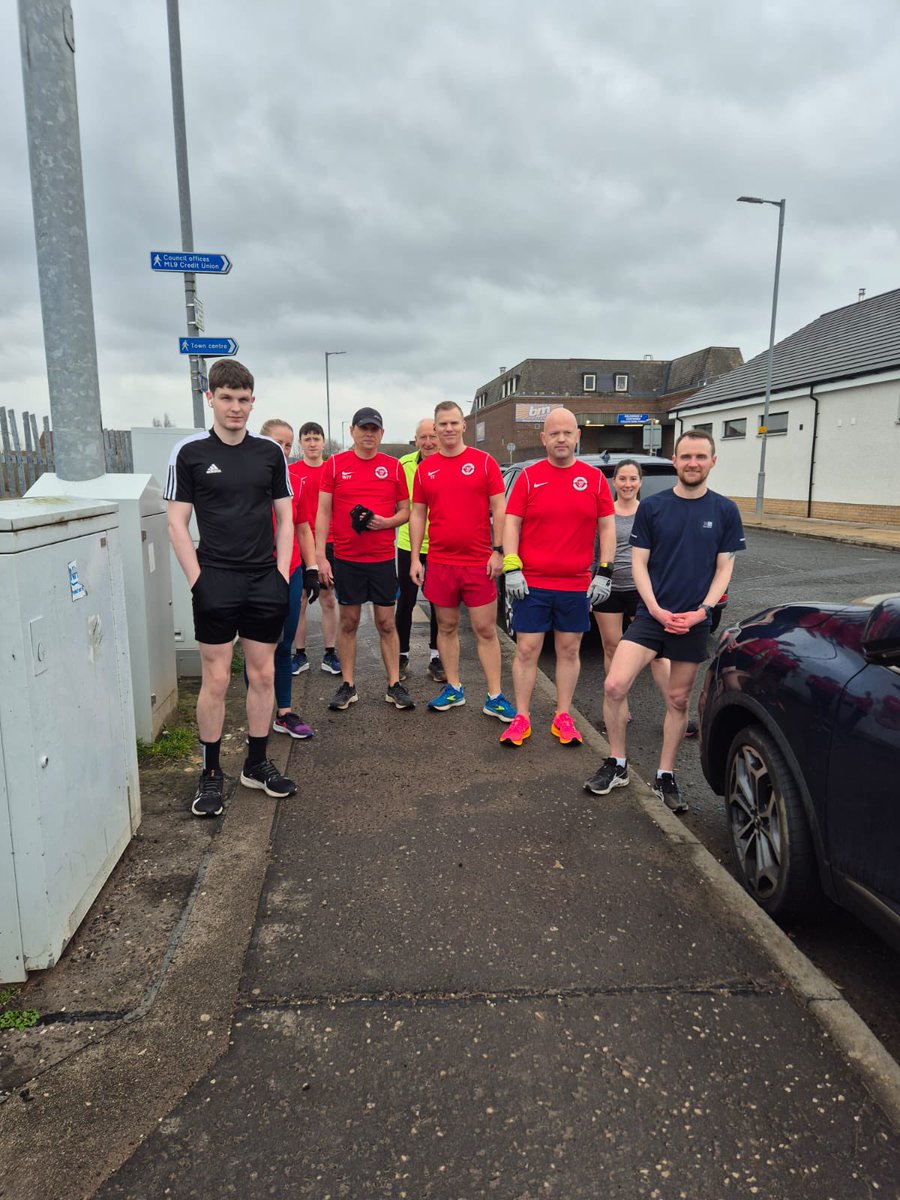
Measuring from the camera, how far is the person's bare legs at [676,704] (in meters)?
3.87

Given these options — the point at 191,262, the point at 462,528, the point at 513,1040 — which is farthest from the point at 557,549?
the point at 191,262

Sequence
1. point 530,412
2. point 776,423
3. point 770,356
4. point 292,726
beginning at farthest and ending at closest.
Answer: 1. point 530,412
2. point 776,423
3. point 770,356
4. point 292,726

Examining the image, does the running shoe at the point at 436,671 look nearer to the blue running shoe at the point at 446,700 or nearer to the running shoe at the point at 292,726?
the blue running shoe at the point at 446,700

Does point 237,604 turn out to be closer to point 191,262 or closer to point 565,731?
point 565,731

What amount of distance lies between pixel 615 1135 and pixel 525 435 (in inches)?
2174

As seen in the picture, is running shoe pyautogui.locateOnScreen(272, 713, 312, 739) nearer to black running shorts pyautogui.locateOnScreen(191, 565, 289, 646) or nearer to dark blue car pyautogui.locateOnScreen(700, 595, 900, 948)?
black running shorts pyautogui.locateOnScreen(191, 565, 289, 646)

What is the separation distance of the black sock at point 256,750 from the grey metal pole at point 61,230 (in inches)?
68.3

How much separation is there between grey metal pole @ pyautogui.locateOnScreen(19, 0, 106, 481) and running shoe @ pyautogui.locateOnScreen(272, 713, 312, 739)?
182 cm

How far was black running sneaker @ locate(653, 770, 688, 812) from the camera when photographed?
3.91 meters

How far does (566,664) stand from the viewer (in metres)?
4.59

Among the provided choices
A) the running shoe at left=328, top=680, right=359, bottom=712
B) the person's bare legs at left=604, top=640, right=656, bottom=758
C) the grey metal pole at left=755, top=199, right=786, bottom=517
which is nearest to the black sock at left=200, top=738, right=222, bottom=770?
the running shoe at left=328, top=680, right=359, bottom=712

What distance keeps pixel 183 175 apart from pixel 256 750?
8.34 metres

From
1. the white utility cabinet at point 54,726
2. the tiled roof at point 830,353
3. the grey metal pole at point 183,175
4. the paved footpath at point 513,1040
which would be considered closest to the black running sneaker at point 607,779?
the paved footpath at point 513,1040

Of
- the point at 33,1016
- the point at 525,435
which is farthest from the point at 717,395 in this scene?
the point at 33,1016
